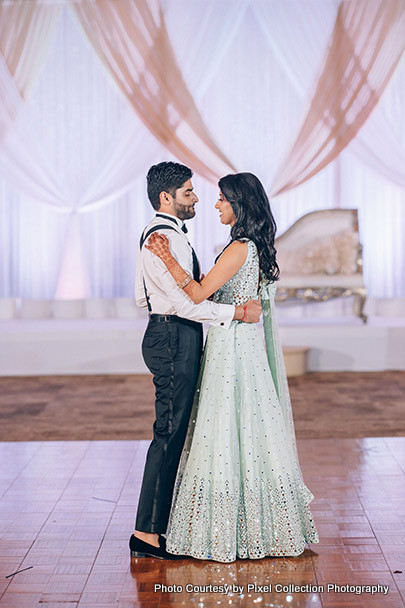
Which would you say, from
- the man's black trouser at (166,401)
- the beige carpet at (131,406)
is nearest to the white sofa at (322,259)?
the beige carpet at (131,406)

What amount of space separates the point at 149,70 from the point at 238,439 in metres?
5.04

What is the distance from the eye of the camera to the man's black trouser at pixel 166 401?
8.87 feet

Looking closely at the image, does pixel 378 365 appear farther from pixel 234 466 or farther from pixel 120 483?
pixel 234 466

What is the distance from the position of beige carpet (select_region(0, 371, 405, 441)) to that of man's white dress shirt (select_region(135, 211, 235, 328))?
1.92m

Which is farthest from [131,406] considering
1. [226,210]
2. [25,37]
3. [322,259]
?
[25,37]

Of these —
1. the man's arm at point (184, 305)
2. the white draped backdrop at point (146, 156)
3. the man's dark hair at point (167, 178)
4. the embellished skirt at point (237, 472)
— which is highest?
the white draped backdrop at point (146, 156)

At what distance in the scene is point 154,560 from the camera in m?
2.73

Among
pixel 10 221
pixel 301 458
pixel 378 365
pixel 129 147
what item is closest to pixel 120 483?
pixel 301 458

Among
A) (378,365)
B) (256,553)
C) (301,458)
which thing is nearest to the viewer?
(256,553)

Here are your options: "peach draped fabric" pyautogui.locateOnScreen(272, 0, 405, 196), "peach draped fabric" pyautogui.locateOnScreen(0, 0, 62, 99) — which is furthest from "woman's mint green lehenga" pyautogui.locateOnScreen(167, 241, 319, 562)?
"peach draped fabric" pyautogui.locateOnScreen(0, 0, 62, 99)

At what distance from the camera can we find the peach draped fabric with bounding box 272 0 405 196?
7.05 metres

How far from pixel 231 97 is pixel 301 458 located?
4995 mm

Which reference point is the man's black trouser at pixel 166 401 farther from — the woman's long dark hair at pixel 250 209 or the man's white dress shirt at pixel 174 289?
the woman's long dark hair at pixel 250 209

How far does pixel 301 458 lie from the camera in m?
3.98
